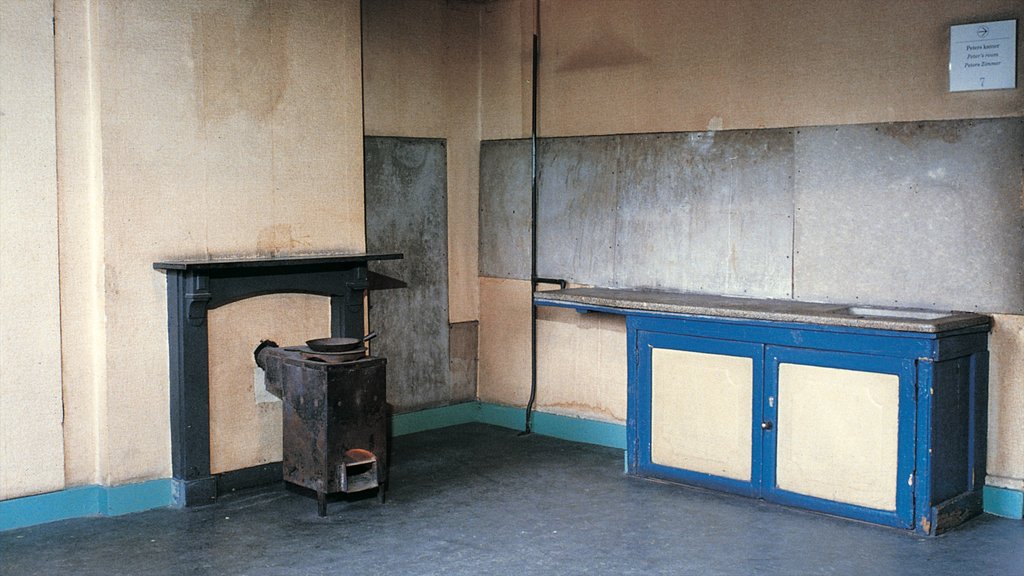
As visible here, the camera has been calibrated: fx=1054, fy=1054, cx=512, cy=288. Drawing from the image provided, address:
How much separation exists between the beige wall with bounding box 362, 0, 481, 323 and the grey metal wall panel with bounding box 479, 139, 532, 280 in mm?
90

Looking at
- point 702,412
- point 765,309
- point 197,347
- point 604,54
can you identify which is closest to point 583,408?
point 702,412

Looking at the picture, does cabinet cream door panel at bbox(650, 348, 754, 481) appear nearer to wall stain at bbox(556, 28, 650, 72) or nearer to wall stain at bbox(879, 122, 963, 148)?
wall stain at bbox(879, 122, 963, 148)

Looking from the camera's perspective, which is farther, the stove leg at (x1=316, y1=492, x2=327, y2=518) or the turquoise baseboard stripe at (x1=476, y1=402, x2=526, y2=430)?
the turquoise baseboard stripe at (x1=476, y1=402, x2=526, y2=430)

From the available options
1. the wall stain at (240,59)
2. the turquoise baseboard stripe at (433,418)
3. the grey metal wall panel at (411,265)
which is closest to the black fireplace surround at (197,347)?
the wall stain at (240,59)

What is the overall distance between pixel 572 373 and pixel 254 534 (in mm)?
2764

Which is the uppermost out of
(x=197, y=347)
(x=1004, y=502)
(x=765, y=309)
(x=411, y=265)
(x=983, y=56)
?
(x=983, y=56)

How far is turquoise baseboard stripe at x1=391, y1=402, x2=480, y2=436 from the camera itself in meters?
7.54

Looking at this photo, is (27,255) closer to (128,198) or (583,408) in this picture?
(128,198)

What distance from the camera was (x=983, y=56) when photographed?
17.8 feet

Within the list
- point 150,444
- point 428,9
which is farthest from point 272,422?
point 428,9

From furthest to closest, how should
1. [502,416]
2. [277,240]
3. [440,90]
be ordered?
[502,416] < [440,90] < [277,240]

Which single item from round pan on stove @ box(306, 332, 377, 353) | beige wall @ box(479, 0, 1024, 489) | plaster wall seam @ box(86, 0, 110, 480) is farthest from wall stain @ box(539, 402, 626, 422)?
plaster wall seam @ box(86, 0, 110, 480)

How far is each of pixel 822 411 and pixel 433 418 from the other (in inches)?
126

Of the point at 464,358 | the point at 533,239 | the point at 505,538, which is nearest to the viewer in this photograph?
the point at 505,538
